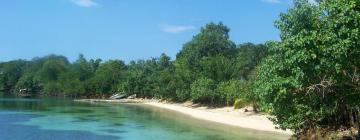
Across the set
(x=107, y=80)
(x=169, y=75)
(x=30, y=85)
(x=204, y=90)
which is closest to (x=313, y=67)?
(x=204, y=90)

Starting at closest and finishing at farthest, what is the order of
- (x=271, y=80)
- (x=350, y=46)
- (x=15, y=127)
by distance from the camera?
(x=350, y=46) → (x=271, y=80) → (x=15, y=127)

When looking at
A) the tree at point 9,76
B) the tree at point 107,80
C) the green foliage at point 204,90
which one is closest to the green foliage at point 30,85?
the tree at point 9,76

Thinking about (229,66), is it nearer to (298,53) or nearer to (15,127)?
(15,127)

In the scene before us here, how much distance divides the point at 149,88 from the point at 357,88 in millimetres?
78552

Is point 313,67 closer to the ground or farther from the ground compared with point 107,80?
closer to the ground

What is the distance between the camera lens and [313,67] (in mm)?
17422

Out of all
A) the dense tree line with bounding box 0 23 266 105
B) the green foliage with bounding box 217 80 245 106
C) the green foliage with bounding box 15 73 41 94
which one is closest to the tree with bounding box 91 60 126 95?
the dense tree line with bounding box 0 23 266 105

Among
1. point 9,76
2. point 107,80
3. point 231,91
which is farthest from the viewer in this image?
point 9,76

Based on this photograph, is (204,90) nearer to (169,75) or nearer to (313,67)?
(169,75)

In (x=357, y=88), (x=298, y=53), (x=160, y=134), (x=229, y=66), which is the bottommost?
(x=160, y=134)

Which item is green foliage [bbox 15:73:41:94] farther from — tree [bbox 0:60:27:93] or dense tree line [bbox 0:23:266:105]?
tree [bbox 0:60:27:93]

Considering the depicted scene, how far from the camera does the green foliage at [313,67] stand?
16781 mm

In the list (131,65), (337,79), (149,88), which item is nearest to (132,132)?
(337,79)

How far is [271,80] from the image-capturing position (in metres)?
19.4
